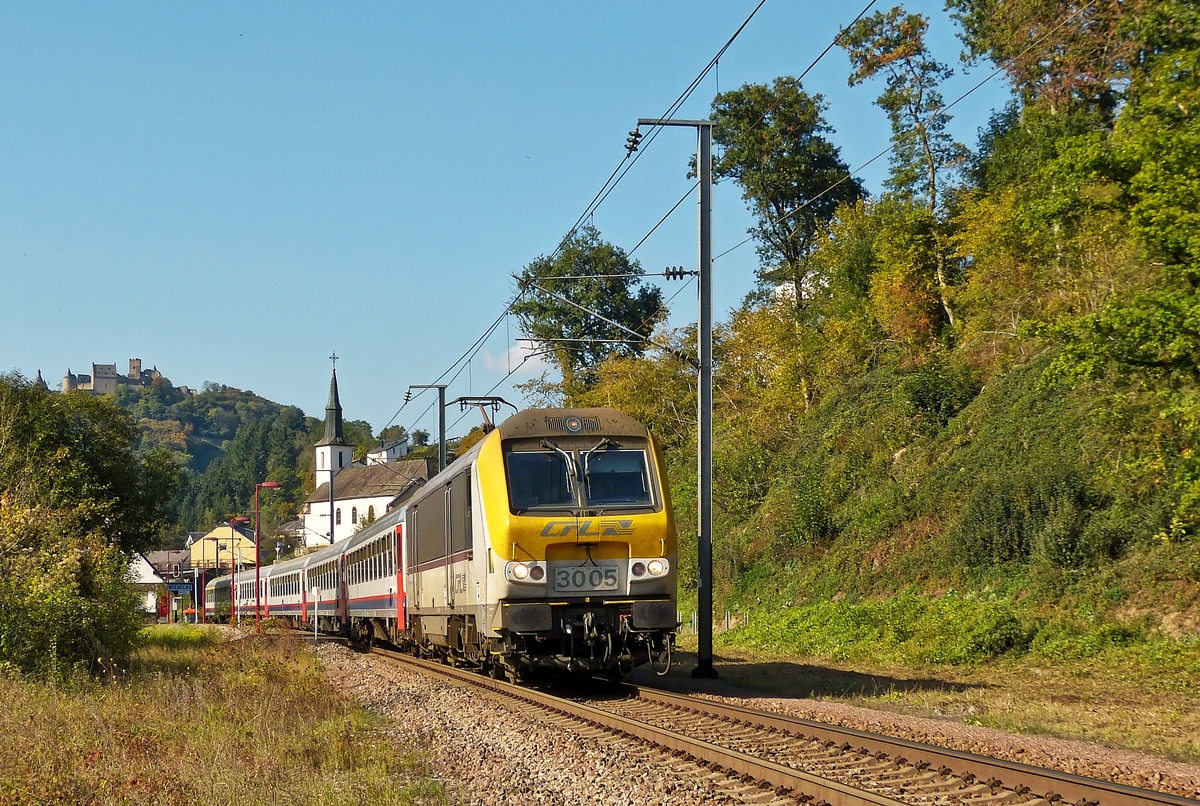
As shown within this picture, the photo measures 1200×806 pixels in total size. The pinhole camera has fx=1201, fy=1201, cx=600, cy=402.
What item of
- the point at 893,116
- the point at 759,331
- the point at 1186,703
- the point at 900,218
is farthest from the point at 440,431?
the point at 1186,703

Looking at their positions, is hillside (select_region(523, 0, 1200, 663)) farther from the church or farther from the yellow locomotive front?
the church

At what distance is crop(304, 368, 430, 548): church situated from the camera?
127925mm

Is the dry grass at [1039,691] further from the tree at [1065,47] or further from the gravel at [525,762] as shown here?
the tree at [1065,47]

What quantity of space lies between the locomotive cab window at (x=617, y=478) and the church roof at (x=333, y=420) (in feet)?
444

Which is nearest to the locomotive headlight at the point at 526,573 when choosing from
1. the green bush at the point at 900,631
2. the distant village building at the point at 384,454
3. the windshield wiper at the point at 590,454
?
the windshield wiper at the point at 590,454

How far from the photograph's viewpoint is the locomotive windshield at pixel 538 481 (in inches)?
618

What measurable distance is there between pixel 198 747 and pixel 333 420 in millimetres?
141671

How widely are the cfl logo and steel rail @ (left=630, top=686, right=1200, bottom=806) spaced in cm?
316

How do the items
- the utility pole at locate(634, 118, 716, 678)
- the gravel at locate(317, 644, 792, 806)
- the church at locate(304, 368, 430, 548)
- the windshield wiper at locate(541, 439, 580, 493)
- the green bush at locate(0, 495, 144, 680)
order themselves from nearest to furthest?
1. the gravel at locate(317, 644, 792, 806)
2. the windshield wiper at locate(541, 439, 580, 493)
3. the green bush at locate(0, 495, 144, 680)
4. the utility pole at locate(634, 118, 716, 678)
5. the church at locate(304, 368, 430, 548)

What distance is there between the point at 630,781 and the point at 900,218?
34462mm

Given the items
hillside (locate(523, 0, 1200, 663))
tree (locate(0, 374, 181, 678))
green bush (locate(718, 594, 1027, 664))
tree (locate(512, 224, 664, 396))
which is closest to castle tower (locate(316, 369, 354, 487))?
tree (locate(512, 224, 664, 396))

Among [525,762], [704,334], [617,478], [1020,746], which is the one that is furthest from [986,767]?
[704,334]

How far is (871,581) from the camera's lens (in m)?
28.1

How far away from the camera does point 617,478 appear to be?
16156mm
